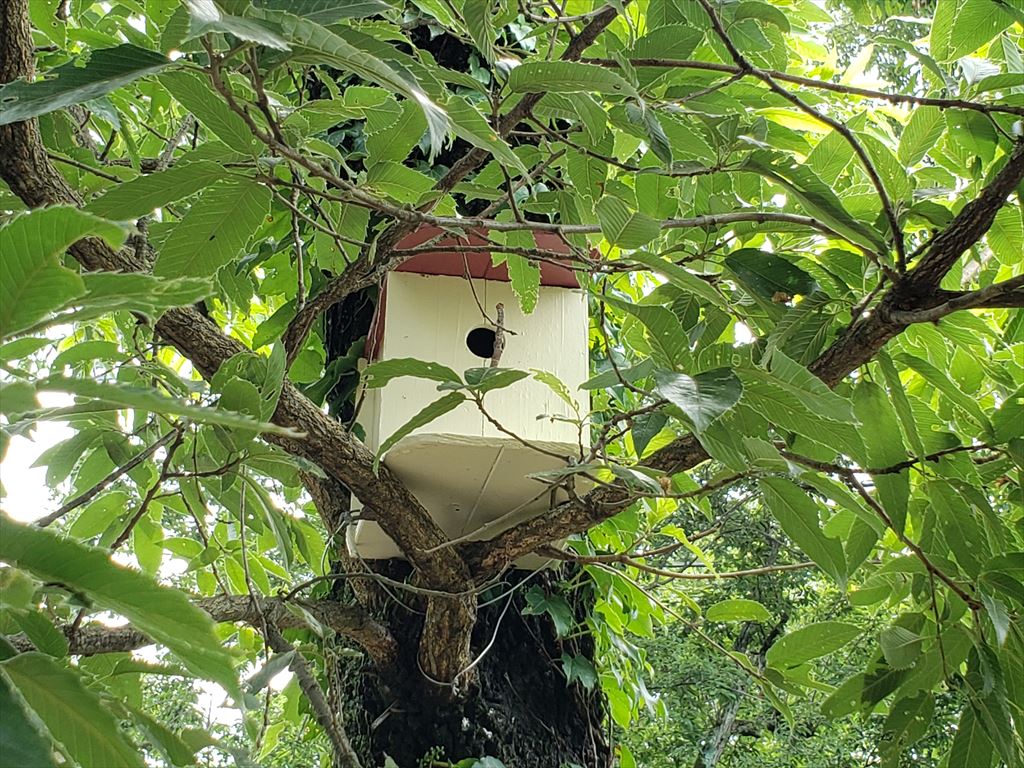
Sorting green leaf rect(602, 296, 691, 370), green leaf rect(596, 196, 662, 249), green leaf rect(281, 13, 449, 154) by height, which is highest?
green leaf rect(596, 196, 662, 249)

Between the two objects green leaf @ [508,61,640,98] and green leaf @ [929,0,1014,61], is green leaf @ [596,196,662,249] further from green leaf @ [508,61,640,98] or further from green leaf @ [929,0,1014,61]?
green leaf @ [929,0,1014,61]

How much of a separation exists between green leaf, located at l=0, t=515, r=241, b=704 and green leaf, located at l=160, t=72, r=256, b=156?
0.43m

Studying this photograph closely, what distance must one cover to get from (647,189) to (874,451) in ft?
1.20

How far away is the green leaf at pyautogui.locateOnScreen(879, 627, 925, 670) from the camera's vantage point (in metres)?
1.04

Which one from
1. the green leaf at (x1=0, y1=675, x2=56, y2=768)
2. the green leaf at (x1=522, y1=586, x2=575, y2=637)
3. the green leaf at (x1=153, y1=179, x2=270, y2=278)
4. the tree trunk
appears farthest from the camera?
the green leaf at (x1=522, y1=586, x2=575, y2=637)

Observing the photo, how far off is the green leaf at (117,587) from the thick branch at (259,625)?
1.49 feet

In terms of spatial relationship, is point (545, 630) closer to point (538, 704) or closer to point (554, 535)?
point (538, 704)

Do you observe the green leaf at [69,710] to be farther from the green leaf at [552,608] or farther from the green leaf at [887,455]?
the green leaf at [552,608]

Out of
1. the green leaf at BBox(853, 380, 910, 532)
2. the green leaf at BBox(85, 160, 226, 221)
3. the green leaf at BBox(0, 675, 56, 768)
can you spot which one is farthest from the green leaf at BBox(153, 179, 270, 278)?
the green leaf at BBox(853, 380, 910, 532)

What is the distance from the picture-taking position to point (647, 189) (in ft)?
3.36

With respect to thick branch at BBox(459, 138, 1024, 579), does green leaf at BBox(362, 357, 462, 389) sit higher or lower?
higher

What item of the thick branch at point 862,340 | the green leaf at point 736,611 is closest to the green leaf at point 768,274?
the thick branch at point 862,340

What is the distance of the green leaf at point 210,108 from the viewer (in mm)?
691

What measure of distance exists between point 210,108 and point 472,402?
1.95 feet
